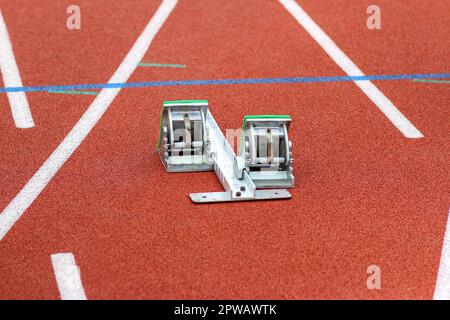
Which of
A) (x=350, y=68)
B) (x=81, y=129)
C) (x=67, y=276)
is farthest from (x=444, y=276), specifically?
(x=350, y=68)

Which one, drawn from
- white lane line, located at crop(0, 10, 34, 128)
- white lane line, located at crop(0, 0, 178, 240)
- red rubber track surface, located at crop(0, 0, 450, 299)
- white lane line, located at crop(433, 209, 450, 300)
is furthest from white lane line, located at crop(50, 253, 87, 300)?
white lane line, located at crop(0, 10, 34, 128)

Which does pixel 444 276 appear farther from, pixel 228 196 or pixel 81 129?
pixel 81 129

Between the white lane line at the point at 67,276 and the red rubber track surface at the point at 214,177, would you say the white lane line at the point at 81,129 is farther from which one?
the white lane line at the point at 67,276

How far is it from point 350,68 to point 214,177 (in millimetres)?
3392

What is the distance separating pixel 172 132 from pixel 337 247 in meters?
1.90

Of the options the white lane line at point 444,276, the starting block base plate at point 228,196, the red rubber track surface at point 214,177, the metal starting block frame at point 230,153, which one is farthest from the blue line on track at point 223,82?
the white lane line at point 444,276

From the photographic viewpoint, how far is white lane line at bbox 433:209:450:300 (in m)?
6.68

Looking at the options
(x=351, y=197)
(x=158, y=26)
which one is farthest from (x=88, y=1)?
(x=351, y=197)

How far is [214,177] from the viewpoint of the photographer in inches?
333

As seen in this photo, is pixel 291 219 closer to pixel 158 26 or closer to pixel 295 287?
pixel 295 287

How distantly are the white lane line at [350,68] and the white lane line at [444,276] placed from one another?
2264 mm

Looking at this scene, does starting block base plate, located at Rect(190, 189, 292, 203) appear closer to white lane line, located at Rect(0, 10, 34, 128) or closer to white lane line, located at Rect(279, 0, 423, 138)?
white lane line, located at Rect(279, 0, 423, 138)

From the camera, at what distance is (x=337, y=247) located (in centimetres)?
732

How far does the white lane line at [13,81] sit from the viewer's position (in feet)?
31.7
